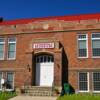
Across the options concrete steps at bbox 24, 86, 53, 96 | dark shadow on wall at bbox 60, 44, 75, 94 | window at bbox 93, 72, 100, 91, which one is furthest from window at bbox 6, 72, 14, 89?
window at bbox 93, 72, 100, 91

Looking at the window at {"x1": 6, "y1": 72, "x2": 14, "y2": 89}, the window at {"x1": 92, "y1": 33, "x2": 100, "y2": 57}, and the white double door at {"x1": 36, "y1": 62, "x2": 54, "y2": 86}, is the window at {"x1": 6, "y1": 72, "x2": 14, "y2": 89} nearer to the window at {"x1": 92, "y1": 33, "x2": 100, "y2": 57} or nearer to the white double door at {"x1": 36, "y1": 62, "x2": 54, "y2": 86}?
the white double door at {"x1": 36, "y1": 62, "x2": 54, "y2": 86}

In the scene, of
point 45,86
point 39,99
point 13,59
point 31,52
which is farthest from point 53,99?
point 13,59

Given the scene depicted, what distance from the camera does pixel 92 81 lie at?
26297 mm

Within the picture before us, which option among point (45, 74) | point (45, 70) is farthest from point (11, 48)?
point (45, 74)

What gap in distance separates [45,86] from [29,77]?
1836 millimetres

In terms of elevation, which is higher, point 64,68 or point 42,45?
point 42,45

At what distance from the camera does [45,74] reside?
2795cm

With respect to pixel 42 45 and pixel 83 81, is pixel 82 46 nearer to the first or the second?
pixel 83 81

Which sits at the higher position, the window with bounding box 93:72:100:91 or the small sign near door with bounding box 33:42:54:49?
the small sign near door with bounding box 33:42:54:49

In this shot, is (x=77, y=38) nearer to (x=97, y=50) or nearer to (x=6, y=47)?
(x=97, y=50)

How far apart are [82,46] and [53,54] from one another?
9.61 ft

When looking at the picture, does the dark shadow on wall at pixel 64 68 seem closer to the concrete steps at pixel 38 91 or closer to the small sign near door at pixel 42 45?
the small sign near door at pixel 42 45

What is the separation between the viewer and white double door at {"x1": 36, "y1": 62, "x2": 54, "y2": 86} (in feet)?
91.0

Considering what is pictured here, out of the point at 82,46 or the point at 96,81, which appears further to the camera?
the point at 82,46
